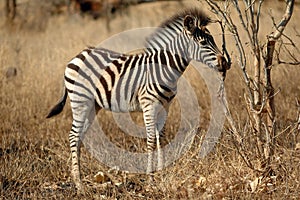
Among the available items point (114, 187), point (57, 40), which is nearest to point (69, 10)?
point (57, 40)

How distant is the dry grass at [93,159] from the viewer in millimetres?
3965

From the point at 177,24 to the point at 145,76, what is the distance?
610 mm

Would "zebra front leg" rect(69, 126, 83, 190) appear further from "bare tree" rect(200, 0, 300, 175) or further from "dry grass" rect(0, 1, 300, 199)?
"bare tree" rect(200, 0, 300, 175)

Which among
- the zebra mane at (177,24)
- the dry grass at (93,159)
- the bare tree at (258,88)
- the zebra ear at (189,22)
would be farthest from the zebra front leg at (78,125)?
the bare tree at (258,88)

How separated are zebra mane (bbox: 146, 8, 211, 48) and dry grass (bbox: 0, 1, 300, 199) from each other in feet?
2.74

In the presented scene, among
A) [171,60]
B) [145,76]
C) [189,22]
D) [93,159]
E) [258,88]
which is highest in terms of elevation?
[189,22]

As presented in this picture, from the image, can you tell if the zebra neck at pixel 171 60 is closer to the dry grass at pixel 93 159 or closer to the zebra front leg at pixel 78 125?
the dry grass at pixel 93 159

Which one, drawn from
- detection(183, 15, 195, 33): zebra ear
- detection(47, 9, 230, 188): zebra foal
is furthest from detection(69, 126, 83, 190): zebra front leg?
detection(183, 15, 195, 33): zebra ear

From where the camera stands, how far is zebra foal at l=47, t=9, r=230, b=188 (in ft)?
16.6

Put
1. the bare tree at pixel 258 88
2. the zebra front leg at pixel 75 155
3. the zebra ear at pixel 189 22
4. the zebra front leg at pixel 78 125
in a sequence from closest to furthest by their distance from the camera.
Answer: the bare tree at pixel 258 88
the zebra front leg at pixel 75 155
the zebra ear at pixel 189 22
the zebra front leg at pixel 78 125

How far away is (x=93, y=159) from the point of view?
527cm

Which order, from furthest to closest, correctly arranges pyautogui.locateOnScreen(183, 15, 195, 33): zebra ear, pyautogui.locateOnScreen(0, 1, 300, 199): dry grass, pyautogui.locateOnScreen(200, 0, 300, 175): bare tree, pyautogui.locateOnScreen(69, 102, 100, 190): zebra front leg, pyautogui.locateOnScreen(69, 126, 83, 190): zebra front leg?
pyautogui.locateOnScreen(69, 102, 100, 190): zebra front leg < pyautogui.locateOnScreen(183, 15, 195, 33): zebra ear < pyautogui.locateOnScreen(69, 126, 83, 190): zebra front leg < pyautogui.locateOnScreen(200, 0, 300, 175): bare tree < pyautogui.locateOnScreen(0, 1, 300, 199): dry grass

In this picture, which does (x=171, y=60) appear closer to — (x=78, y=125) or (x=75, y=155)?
(x=78, y=125)

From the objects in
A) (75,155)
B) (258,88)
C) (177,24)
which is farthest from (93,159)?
(258,88)
